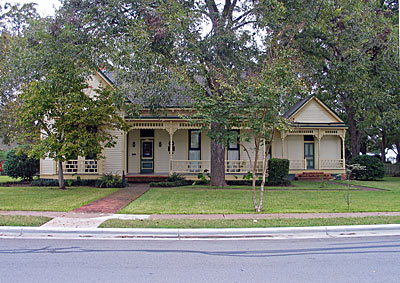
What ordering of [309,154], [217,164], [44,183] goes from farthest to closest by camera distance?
[309,154], [44,183], [217,164]

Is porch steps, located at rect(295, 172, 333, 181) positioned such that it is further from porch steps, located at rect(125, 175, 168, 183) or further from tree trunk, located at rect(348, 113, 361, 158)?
porch steps, located at rect(125, 175, 168, 183)

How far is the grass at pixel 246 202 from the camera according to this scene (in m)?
10.6

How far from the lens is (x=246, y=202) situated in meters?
12.3

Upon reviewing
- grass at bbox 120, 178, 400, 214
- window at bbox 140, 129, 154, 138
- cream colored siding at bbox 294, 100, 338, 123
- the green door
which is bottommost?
grass at bbox 120, 178, 400, 214

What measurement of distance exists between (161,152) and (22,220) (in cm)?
1261

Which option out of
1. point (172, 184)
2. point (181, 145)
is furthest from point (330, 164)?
point (172, 184)

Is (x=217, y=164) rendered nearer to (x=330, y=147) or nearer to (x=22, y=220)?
(x=22, y=220)

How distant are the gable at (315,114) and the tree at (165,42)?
8712 millimetres

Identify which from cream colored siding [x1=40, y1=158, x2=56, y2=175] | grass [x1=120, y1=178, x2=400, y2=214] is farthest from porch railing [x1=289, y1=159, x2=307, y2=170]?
cream colored siding [x1=40, y1=158, x2=56, y2=175]

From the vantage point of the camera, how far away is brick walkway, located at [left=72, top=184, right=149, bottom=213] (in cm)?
1060

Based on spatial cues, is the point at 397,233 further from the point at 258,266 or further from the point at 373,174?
the point at 373,174

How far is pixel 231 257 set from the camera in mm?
6230

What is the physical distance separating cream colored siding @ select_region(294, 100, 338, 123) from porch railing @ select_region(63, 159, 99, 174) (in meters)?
13.1

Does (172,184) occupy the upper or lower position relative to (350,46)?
lower
